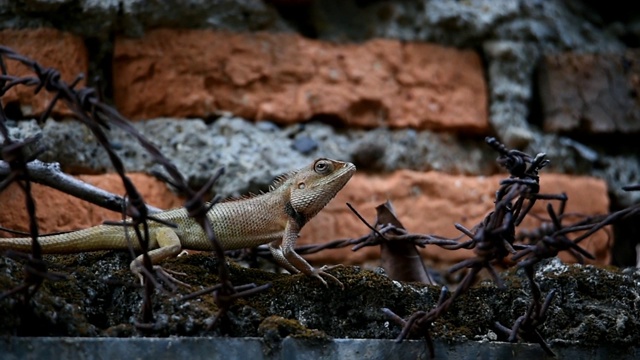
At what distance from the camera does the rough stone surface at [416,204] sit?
7.75 feet

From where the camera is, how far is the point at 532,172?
5.40ft

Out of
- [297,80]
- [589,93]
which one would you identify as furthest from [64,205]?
[589,93]

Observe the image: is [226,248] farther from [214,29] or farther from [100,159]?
[214,29]

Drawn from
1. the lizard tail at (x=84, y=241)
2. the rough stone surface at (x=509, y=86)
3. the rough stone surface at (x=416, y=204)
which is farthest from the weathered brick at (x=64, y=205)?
the rough stone surface at (x=509, y=86)

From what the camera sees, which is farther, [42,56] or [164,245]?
[42,56]

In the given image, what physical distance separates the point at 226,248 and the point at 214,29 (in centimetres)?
71

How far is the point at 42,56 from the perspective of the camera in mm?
2338

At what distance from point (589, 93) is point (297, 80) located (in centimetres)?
90

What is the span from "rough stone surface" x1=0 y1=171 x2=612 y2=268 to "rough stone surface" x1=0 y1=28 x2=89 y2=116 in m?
0.21

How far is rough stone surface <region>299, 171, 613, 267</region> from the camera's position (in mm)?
2537

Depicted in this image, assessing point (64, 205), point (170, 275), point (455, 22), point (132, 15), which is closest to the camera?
point (170, 275)

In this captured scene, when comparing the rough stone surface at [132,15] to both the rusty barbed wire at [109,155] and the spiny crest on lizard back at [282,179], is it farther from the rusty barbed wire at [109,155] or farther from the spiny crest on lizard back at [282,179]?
the rusty barbed wire at [109,155]

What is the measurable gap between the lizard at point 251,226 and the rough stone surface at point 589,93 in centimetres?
95

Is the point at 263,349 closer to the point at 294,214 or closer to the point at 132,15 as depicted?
the point at 294,214
